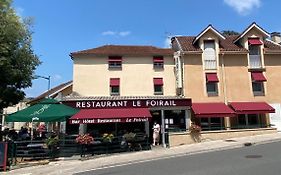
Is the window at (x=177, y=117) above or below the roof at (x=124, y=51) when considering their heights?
below

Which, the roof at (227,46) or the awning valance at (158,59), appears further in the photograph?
the awning valance at (158,59)

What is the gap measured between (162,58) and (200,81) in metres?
4.34

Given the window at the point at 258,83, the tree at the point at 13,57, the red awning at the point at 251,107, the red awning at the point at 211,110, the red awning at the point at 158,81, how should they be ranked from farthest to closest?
the red awning at the point at 158,81, the window at the point at 258,83, the red awning at the point at 251,107, the red awning at the point at 211,110, the tree at the point at 13,57

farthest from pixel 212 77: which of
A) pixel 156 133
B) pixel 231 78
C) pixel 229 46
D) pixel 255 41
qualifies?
pixel 156 133

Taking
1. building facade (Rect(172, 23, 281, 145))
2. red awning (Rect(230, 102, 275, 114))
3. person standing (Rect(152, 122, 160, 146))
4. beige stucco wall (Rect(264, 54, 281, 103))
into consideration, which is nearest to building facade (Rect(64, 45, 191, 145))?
building facade (Rect(172, 23, 281, 145))

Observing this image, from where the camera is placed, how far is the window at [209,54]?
32.2 m

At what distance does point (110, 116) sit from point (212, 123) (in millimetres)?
10635

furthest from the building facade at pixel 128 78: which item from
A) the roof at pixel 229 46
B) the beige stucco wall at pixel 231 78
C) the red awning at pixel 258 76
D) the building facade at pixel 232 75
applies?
the red awning at pixel 258 76

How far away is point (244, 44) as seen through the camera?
33000 mm

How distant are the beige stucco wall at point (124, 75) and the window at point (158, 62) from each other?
29cm

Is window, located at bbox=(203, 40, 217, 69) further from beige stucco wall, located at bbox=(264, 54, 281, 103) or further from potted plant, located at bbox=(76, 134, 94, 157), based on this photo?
potted plant, located at bbox=(76, 134, 94, 157)

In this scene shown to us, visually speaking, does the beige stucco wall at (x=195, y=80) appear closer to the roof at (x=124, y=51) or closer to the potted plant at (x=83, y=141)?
the roof at (x=124, y=51)

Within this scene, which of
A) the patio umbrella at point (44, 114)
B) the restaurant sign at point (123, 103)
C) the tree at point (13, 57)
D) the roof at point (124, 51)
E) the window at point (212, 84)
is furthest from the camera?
the roof at point (124, 51)

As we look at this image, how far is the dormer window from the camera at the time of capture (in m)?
32.7
